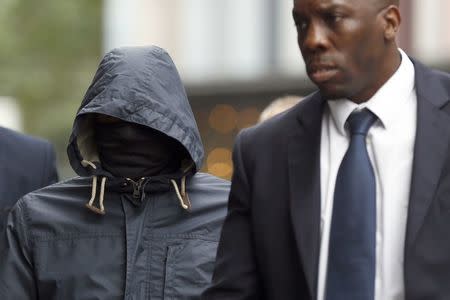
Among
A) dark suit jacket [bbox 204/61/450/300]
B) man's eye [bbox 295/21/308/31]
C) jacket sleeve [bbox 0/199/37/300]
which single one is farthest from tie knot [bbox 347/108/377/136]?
jacket sleeve [bbox 0/199/37/300]

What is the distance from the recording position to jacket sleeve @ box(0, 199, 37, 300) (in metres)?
5.45

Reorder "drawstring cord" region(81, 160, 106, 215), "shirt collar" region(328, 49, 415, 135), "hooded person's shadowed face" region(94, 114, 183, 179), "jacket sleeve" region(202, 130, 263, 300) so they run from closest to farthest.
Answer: "shirt collar" region(328, 49, 415, 135), "jacket sleeve" region(202, 130, 263, 300), "drawstring cord" region(81, 160, 106, 215), "hooded person's shadowed face" region(94, 114, 183, 179)

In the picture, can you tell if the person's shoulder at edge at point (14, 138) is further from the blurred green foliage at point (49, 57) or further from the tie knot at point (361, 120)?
the blurred green foliage at point (49, 57)

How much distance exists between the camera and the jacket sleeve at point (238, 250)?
14.9 feet

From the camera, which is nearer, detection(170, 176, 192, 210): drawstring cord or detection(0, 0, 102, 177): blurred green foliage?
detection(170, 176, 192, 210): drawstring cord

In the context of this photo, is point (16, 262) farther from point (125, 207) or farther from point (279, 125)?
point (279, 125)

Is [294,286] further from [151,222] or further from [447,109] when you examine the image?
[151,222]

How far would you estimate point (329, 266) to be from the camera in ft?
14.1

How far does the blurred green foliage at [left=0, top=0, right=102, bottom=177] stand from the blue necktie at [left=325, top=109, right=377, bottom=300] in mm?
19637

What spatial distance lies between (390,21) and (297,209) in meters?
0.60

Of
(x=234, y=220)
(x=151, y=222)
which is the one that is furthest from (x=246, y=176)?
(x=151, y=222)

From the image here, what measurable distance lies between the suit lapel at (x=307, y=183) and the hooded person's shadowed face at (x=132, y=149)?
1252 millimetres

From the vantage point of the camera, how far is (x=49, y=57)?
80.0 feet

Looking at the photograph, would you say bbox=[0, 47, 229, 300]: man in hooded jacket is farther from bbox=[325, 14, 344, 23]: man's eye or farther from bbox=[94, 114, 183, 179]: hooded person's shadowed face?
bbox=[325, 14, 344, 23]: man's eye
